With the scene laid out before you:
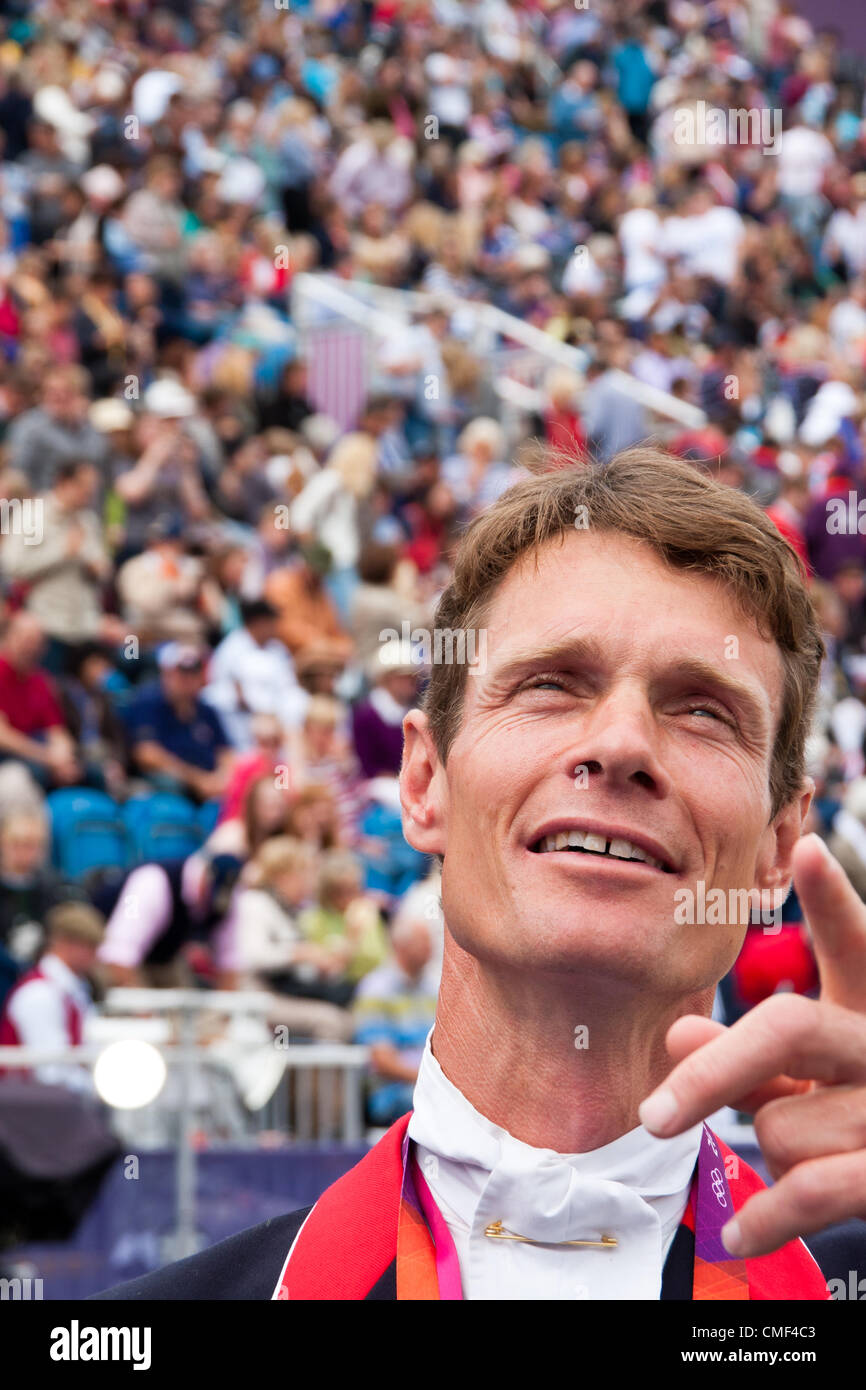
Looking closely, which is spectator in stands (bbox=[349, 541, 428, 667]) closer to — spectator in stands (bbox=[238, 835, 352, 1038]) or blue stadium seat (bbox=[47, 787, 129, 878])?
blue stadium seat (bbox=[47, 787, 129, 878])

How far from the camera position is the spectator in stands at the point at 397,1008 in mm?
5664

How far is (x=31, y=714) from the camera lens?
23.8 feet

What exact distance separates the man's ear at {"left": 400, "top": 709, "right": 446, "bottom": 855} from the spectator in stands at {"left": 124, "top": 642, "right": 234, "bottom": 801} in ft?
18.0

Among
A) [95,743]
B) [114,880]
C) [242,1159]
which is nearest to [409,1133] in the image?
[242,1159]

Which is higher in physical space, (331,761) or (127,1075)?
(331,761)

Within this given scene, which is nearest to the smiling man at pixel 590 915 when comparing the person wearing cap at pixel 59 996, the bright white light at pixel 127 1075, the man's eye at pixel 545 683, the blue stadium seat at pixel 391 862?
the man's eye at pixel 545 683

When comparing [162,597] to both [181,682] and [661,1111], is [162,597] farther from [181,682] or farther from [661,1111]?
[661,1111]

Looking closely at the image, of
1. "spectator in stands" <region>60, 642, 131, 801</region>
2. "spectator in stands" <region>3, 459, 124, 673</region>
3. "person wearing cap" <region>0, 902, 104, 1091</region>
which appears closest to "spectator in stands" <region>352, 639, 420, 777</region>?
"spectator in stands" <region>60, 642, 131, 801</region>

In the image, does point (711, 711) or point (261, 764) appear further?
point (261, 764)

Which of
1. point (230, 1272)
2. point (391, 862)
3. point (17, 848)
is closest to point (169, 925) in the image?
point (17, 848)

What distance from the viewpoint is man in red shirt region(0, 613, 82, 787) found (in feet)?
23.3

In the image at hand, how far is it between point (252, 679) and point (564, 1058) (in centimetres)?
642

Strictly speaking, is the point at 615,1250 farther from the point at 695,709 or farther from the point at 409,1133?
the point at 695,709
